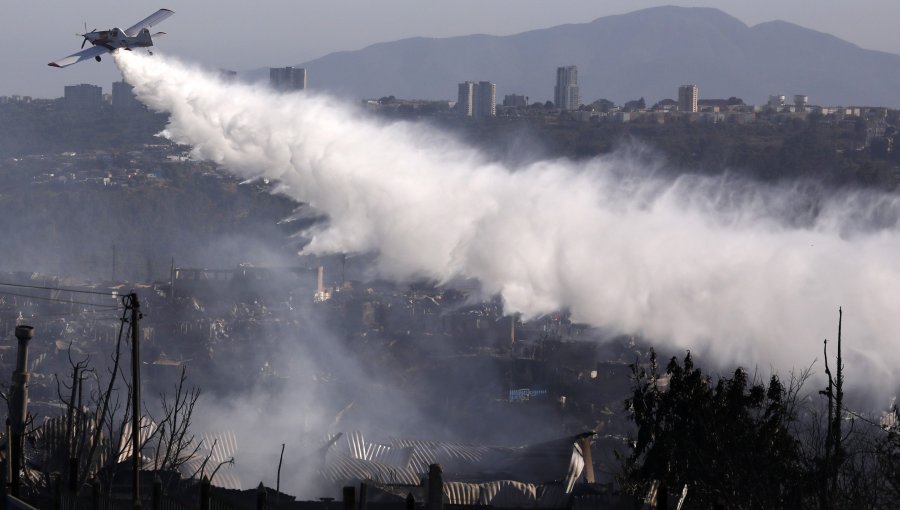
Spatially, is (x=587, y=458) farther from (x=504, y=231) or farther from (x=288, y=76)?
(x=288, y=76)

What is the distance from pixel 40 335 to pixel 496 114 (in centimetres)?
7138

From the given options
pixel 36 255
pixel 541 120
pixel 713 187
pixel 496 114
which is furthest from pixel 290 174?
pixel 496 114

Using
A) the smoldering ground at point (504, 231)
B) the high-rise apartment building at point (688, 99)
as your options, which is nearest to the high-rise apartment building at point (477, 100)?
the high-rise apartment building at point (688, 99)

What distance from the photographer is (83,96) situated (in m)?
122

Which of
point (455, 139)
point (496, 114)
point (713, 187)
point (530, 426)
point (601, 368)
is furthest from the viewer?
point (496, 114)

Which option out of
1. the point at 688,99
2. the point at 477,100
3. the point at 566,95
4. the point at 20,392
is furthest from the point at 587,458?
the point at 566,95

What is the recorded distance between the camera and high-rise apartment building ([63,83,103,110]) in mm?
121125

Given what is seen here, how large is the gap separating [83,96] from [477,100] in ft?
110

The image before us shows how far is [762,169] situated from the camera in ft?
256

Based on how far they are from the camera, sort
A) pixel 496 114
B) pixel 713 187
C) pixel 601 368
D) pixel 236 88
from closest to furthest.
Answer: pixel 601 368 → pixel 236 88 → pixel 713 187 → pixel 496 114

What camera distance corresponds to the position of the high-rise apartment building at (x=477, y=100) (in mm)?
118062

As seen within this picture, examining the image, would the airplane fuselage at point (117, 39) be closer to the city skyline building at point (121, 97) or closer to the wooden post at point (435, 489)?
the wooden post at point (435, 489)

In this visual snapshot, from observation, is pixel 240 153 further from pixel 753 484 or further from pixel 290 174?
pixel 753 484

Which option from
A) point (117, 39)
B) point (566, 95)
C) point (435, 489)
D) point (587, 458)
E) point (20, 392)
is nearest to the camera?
point (435, 489)
